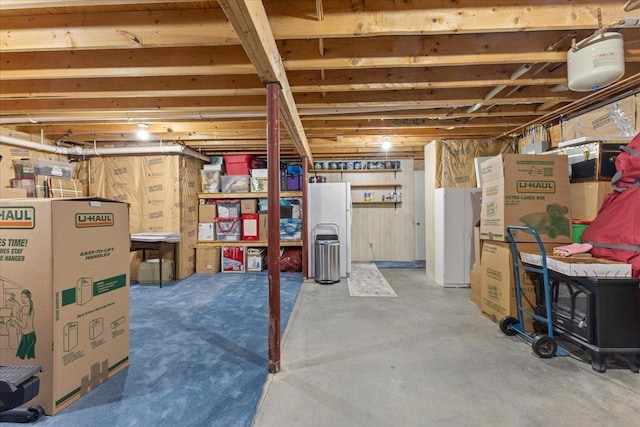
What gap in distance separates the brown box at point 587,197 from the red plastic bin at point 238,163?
4.92 m

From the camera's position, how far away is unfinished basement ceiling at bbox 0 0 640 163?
6.25ft

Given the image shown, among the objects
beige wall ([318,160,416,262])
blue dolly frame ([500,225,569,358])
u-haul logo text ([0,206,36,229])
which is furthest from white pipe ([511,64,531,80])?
beige wall ([318,160,416,262])

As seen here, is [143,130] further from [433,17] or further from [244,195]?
[433,17]

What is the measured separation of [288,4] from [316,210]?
11.1 ft

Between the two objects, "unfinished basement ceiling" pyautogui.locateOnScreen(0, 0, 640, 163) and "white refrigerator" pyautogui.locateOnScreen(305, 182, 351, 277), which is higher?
"unfinished basement ceiling" pyautogui.locateOnScreen(0, 0, 640, 163)

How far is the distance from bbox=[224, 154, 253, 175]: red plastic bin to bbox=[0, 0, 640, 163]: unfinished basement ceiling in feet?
6.30

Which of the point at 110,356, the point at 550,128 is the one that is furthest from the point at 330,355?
the point at 550,128

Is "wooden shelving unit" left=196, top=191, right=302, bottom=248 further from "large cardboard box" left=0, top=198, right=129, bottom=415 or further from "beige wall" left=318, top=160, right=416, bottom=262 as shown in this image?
"large cardboard box" left=0, top=198, right=129, bottom=415

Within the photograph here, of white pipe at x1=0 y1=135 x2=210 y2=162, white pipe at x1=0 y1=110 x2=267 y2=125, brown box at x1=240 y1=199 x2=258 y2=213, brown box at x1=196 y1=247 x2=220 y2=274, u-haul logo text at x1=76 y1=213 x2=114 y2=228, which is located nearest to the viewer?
u-haul logo text at x1=76 y1=213 x2=114 y2=228

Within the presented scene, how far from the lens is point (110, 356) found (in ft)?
6.71

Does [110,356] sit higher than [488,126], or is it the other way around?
[488,126]

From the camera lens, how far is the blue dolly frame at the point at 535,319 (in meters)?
2.25

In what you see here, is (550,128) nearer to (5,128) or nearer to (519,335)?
(519,335)

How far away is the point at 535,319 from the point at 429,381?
1317 millimetres
